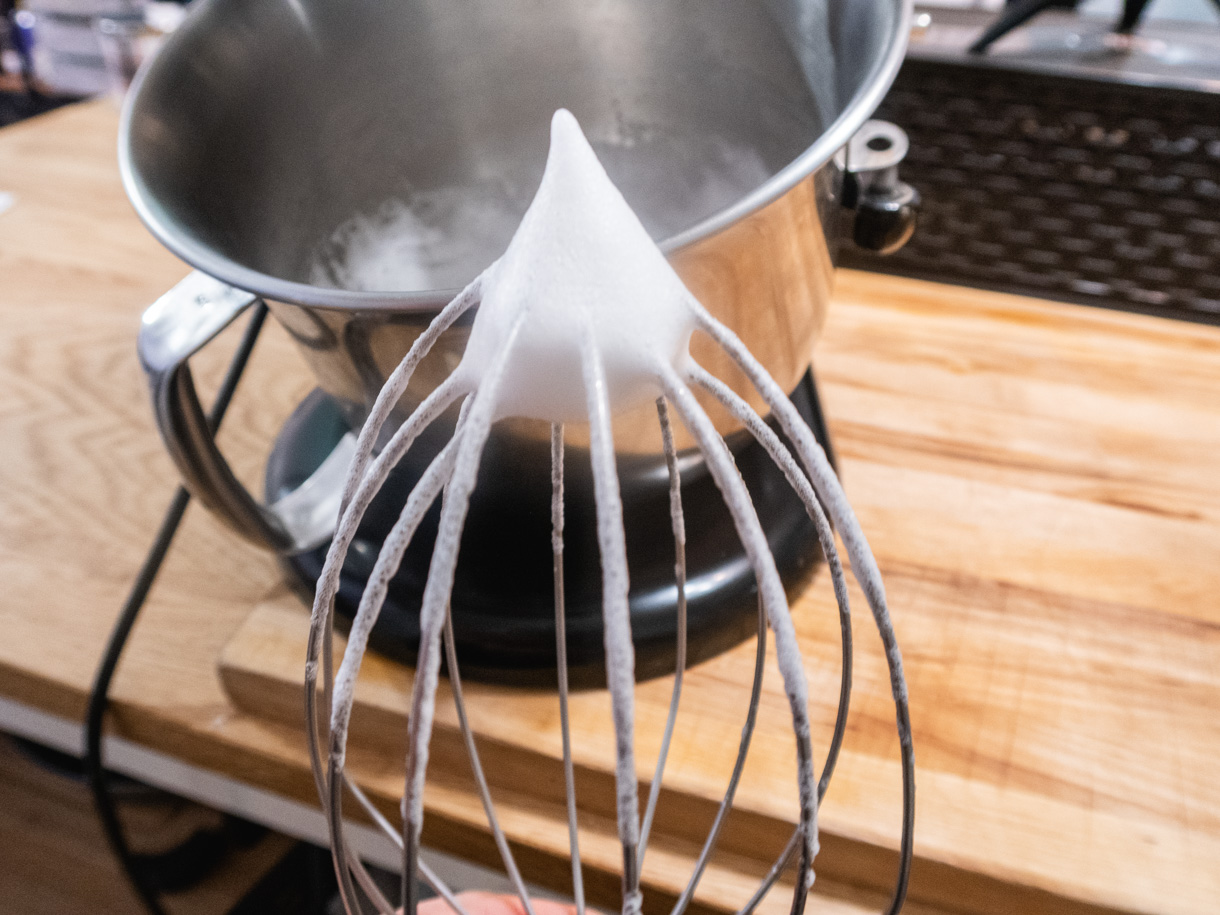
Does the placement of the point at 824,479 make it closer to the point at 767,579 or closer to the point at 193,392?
the point at 767,579

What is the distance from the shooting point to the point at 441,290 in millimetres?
187

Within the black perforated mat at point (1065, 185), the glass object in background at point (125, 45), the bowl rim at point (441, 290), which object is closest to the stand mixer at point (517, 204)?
the bowl rim at point (441, 290)

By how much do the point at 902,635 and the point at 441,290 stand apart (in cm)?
20

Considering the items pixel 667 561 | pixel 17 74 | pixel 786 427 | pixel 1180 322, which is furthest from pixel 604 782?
pixel 17 74

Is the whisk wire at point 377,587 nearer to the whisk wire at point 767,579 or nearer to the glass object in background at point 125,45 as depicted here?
the whisk wire at point 767,579

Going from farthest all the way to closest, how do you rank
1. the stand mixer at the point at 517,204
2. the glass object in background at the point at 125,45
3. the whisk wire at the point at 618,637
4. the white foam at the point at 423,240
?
1. the glass object in background at the point at 125,45
2. the white foam at the point at 423,240
3. the stand mixer at the point at 517,204
4. the whisk wire at the point at 618,637

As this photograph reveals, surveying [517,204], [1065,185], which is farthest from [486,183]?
[1065,185]

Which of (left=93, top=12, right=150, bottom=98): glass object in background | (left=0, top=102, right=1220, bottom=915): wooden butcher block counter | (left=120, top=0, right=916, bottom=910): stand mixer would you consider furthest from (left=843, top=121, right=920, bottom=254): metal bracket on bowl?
(left=93, top=12, right=150, bottom=98): glass object in background

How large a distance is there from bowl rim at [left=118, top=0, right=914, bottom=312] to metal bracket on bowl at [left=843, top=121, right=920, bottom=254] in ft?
0.16

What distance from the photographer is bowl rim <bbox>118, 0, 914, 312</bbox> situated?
181mm

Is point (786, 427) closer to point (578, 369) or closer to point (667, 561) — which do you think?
point (578, 369)

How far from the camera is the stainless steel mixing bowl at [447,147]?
0.68 feet

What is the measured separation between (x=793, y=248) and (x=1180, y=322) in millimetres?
290

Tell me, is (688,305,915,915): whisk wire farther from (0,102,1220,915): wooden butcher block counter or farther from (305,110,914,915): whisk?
(0,102,1220,915): wooden butcher block counter
